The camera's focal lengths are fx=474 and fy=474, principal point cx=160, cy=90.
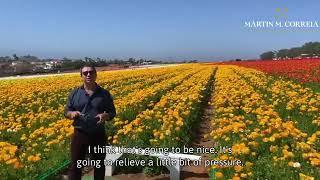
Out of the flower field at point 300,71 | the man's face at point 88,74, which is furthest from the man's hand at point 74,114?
the flower field at point 300,71

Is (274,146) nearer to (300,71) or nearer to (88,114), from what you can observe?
(88,114)

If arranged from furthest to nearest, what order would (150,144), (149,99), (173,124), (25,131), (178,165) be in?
(149,99)
(25,131)
(173,124)
(150,144)
(178,165)

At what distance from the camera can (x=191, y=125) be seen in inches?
463

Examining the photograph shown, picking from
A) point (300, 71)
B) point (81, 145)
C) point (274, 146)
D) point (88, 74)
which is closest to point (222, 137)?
point (274, 146)

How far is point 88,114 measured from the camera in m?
6.03

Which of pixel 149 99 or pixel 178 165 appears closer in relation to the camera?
pixel 178 165

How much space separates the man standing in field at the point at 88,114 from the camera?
19.7 ft

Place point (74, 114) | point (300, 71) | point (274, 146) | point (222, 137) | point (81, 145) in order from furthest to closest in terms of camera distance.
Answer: point (300, 71) → point (222, 137) → point (274, 146) → point (81, 145) → point (74, 114)

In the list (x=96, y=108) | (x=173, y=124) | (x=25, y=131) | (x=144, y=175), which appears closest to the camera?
(x=96, y=108)

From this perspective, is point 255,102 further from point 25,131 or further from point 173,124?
point 25,131

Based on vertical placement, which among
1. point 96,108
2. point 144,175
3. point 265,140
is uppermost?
point 96,108

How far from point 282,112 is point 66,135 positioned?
5501 millimetres

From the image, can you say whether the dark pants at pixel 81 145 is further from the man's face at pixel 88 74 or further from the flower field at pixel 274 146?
the flower field at pixel 274 146

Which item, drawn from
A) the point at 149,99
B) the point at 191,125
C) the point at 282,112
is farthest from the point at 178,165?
the point at 149,99
